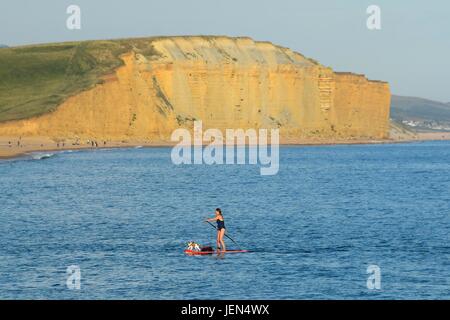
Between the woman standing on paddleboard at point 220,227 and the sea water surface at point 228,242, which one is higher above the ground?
the woman standing on paddleboard at point 220,227

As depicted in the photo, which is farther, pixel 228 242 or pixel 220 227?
pixel 228 242

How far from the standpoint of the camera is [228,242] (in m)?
39.9

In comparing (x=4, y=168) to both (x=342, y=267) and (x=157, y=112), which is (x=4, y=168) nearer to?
(x=342, y=267)

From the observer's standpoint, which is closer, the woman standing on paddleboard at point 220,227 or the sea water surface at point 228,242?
the sea water surface at point 228,242

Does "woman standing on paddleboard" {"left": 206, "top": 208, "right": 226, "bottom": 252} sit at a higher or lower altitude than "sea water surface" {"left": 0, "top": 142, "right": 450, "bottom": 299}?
higher

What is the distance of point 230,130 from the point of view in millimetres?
198750

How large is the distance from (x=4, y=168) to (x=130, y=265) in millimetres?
66071

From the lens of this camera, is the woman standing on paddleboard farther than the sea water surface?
Yes

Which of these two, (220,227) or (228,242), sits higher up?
(220,227)

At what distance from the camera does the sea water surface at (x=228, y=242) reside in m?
28.6

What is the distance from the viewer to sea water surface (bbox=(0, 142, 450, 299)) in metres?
28.6
